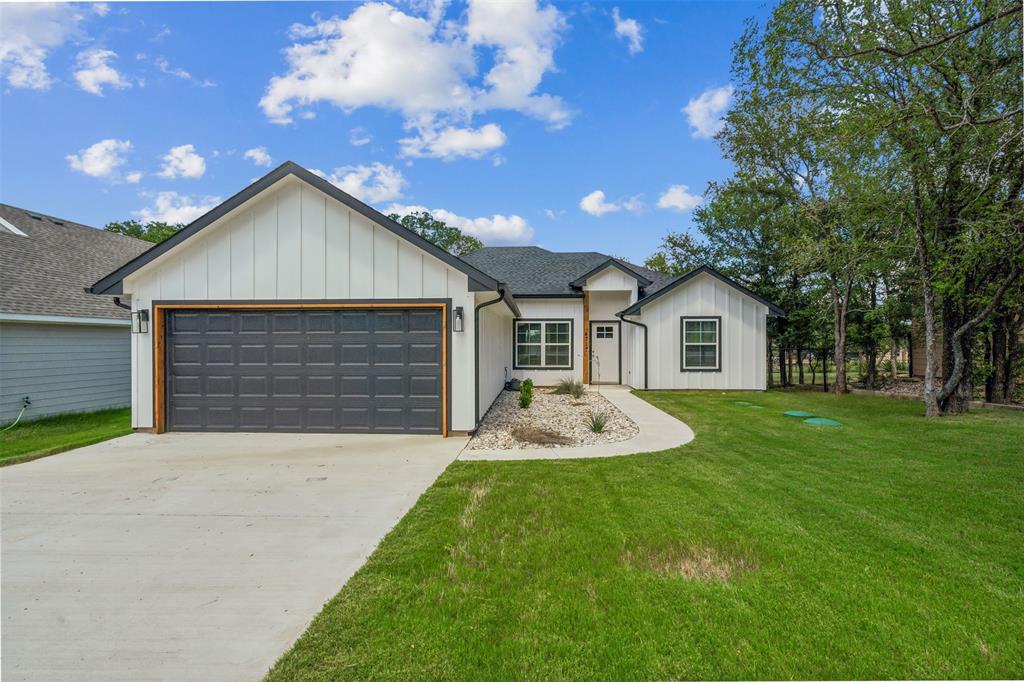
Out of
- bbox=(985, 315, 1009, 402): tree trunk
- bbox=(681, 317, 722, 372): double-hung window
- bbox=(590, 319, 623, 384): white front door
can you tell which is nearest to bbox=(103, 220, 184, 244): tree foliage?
bbox=(590, 319, 623, 384): white front door

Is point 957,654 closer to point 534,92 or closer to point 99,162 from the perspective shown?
point 534,92

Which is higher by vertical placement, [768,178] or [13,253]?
[768,178]

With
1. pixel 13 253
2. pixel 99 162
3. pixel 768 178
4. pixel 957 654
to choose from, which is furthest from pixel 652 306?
pixel 99 162

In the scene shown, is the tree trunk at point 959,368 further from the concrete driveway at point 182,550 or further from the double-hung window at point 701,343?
the concrete driveway at point 182,550

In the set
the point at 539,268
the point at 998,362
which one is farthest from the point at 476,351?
the point at 998,362

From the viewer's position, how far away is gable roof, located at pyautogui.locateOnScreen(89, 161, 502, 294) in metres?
7.30

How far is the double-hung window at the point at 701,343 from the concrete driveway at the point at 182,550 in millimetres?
10002

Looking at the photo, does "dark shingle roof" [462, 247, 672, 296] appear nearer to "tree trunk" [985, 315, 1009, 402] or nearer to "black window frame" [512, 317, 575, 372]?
"black window frame" [512, 317, 575, 372]

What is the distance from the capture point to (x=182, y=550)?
357 cm

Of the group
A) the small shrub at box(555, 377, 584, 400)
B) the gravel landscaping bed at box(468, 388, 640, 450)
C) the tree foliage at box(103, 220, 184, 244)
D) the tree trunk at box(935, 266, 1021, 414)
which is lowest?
the gravel landscaping bed at box(468, 388, 640, 450)

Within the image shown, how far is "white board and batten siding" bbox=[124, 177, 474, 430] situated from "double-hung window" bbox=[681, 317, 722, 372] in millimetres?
8936

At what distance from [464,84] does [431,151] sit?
21.5 feet

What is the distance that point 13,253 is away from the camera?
10.9 meters

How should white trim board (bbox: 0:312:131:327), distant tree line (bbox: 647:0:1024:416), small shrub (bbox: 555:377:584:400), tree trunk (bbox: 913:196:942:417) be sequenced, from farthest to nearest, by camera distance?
small shrub (bbox: 555:377:584:400) → tree trunk (bbox: 913:196:942:417) → white trim board (bbox: 0:312:131:327) → distant tree line (bbox: 647:0:1024:416)
